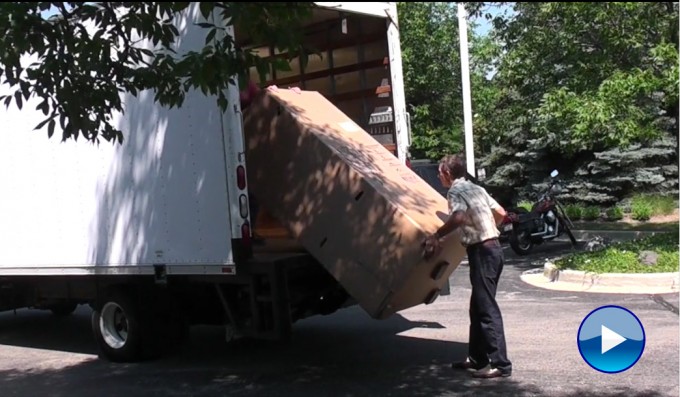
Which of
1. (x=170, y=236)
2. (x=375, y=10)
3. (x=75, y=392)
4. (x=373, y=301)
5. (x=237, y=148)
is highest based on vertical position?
(x=375, y=10)

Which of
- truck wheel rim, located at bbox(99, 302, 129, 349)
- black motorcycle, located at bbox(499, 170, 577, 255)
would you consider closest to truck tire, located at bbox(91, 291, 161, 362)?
truck wheel rim, located at bbox(99, 302, 129, 349)

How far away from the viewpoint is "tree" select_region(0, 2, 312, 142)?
383cm

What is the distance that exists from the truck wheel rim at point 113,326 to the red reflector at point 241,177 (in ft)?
6.81

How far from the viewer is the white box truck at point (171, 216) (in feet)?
19.9

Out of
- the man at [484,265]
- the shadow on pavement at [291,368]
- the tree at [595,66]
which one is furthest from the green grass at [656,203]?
the man at [484,265]

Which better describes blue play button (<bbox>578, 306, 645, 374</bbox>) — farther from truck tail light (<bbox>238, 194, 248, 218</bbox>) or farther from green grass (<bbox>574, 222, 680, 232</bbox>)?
green grass (<bbox>574, 222, 680, 232</bbox>)

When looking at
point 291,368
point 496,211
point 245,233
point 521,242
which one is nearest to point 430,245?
point 496,211

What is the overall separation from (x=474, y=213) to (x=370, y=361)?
183cm

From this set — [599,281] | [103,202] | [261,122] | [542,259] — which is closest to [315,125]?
[261,122]

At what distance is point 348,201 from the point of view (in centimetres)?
601

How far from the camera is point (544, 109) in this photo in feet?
36.3

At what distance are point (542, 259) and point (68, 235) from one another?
8692 mm

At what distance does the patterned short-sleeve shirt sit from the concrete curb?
4344mm

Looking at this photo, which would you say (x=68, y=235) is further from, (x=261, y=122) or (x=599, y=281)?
(x=599, y=281)
